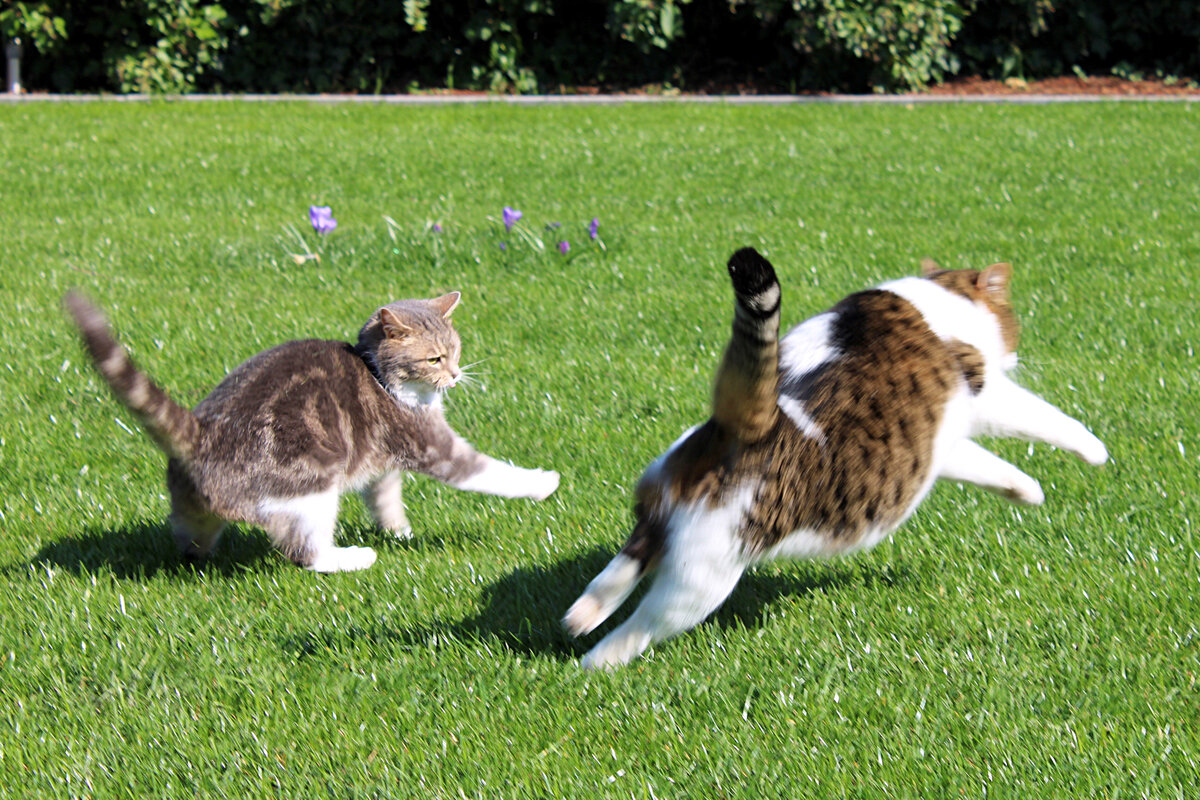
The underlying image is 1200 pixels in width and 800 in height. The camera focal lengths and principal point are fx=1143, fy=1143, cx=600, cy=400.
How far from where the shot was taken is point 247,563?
154 inches

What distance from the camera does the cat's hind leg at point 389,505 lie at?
4059mm

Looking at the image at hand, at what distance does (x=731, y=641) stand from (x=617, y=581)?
23.4 inches

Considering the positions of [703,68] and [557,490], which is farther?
[703,68]

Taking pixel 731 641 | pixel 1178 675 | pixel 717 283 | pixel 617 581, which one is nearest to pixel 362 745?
pixel 617 581

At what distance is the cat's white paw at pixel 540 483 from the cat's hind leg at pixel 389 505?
0.46 metres

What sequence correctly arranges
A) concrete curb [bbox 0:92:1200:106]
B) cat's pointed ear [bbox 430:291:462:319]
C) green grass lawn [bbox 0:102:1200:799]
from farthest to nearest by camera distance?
1. concrete curb [bbox 0:92:1200:106]
2. cat's pointed ear [bbox 430:291:462:319]
3. green grass lawn [bbox 0:102:1200:799]

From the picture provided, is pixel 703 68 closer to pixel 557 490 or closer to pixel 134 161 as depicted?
pixel 134 161

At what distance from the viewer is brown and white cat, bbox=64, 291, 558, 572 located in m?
3.49

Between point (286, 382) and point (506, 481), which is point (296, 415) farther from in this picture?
point (506, 481)

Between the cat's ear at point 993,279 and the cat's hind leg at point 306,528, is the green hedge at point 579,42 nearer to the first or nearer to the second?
the cat's ear at point 993,279

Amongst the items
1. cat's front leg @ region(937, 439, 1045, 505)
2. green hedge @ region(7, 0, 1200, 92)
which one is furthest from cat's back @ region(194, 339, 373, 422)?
green hedge @ region(7, 0, 1200, 92)

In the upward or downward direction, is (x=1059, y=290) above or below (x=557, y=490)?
above

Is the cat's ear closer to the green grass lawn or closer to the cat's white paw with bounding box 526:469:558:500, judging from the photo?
the green grass lawn

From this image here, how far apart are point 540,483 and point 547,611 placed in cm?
65
